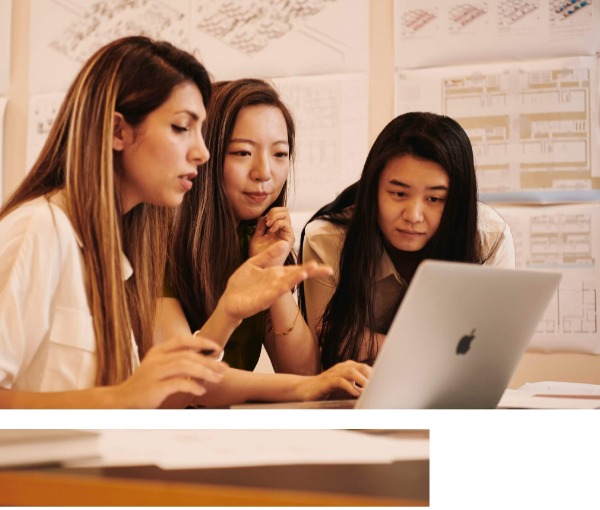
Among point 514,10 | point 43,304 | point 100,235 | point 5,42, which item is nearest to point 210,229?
point 100,235

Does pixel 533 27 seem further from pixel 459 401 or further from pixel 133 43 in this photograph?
pixel 459 401

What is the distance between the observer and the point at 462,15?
2.64 metres

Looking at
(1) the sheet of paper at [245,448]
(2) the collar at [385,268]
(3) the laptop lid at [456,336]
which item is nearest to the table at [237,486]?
(1) the sheet of paper at [245,448]

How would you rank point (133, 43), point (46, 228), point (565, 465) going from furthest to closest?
point (133, 43)
point (46, 228)
point (565, 465)

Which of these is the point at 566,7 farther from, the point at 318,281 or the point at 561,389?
the point at 561,389

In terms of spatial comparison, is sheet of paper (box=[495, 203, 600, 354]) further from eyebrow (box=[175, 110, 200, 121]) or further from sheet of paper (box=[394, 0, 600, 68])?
eyebrow (box=[175, 110, 200, 121])

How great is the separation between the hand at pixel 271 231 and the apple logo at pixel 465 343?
2.72ft

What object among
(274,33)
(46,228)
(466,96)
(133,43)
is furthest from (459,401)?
(274,33)

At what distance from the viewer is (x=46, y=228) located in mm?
1097

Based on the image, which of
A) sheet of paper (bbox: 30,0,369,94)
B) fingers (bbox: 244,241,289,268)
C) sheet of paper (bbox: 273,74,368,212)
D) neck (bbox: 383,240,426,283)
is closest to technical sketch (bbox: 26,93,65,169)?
sheet of paper (bbox: 30,0,369,94)

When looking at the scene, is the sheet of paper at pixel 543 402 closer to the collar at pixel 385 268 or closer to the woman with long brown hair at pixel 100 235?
the woman with long brown hair at pixel 100 235

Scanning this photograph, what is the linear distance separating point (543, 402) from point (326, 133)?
1.71 metres

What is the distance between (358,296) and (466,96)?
3.64 feet

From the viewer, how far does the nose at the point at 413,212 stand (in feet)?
5.69
